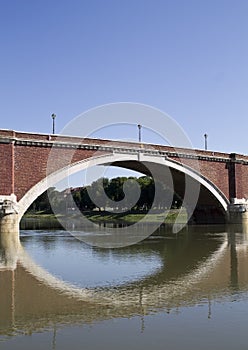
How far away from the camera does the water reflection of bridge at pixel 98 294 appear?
8062mm

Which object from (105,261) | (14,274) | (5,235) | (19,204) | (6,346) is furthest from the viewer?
(19,204)

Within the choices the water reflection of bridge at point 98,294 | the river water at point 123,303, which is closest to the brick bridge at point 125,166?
the river water at point 123,303

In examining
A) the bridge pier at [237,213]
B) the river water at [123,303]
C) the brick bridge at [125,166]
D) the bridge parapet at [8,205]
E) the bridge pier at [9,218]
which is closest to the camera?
the river water at [123,303]

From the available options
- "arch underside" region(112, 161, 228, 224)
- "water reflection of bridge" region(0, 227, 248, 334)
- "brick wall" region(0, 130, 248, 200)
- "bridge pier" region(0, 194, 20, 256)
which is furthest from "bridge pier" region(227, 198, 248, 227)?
"water reflection of bridge" region(0, 227, 248, 334)

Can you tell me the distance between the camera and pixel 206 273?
12992 mm

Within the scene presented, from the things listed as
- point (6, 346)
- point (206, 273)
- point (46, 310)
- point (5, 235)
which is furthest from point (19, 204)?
point (6, 346)

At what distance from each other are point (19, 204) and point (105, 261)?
11082 millimetres

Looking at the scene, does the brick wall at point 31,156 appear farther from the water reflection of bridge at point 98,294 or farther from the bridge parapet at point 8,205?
the water reflection of bridge at point 98,294

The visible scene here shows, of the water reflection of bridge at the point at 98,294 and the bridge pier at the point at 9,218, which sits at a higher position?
the bridge pier at the point at 9,218

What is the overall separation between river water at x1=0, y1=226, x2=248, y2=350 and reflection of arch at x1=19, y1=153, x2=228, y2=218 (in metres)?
9.78

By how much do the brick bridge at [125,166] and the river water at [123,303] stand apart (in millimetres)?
9577

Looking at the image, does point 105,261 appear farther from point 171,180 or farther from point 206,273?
point 171,180

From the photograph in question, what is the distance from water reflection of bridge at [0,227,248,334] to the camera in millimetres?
8062

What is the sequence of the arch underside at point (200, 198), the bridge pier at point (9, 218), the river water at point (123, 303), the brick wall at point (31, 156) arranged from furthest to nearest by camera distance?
the arch underside at point (200, 198), the brick wall at point (31, 156), the bridge pier at point (9, 218), the river water at point (123, 303)
